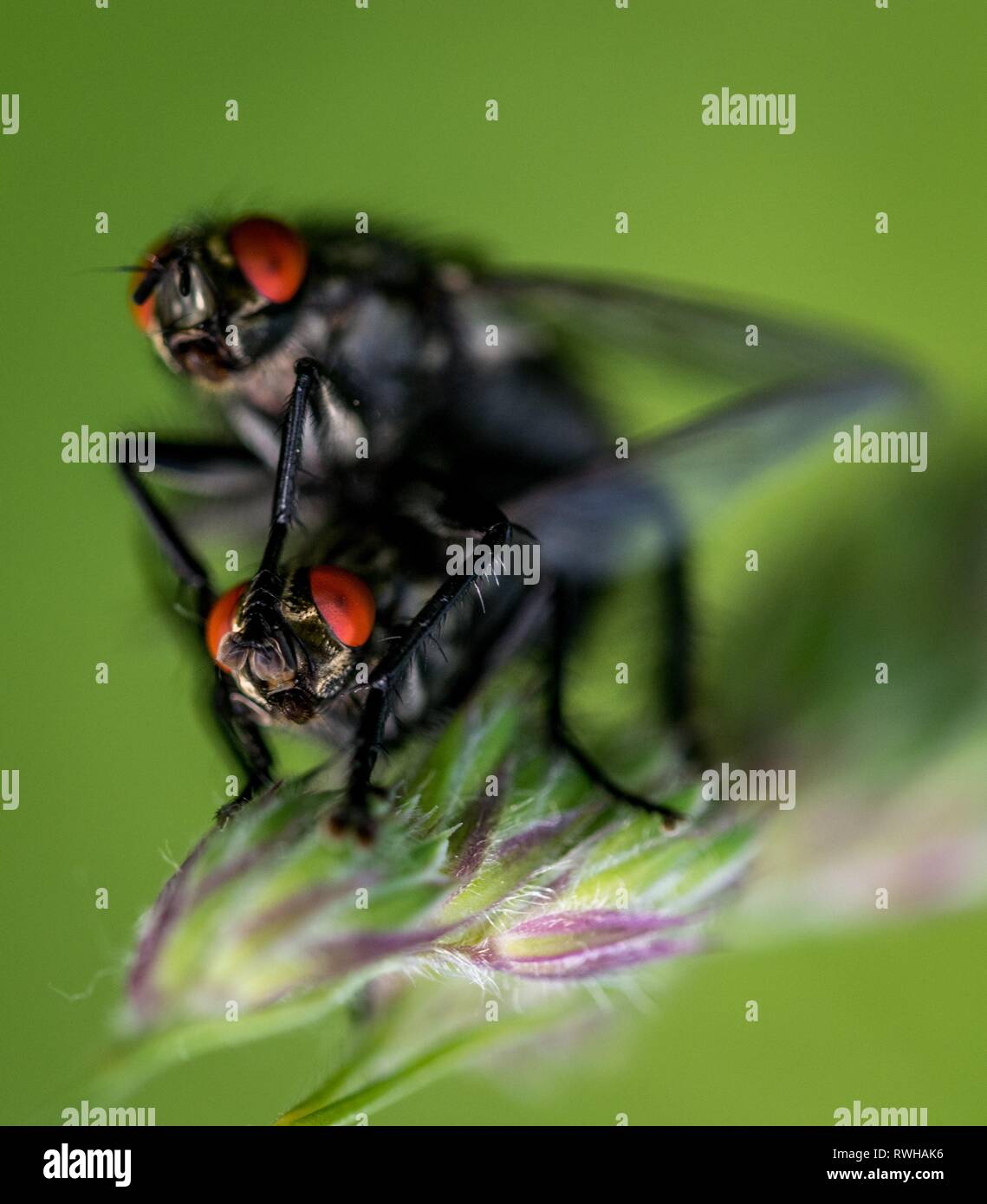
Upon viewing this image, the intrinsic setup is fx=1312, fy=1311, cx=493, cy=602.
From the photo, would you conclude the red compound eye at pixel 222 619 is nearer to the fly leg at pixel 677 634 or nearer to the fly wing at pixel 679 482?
the fly wing at pixel 679 482

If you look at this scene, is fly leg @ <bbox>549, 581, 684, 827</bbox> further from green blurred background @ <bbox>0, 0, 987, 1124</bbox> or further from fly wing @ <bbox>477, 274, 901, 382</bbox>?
fly wing @ <bbox>477, 274, 901, 382</bbox>

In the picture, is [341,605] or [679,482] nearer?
[341,605]

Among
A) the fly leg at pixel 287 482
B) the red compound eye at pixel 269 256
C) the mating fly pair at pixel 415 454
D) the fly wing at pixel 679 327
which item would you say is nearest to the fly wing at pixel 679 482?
the mating fly pair at pixel 415 454

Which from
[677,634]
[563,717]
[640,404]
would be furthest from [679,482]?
[640,404]

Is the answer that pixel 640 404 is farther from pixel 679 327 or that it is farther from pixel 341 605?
pixel 341 605

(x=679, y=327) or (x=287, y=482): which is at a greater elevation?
(x=679, y=327)
